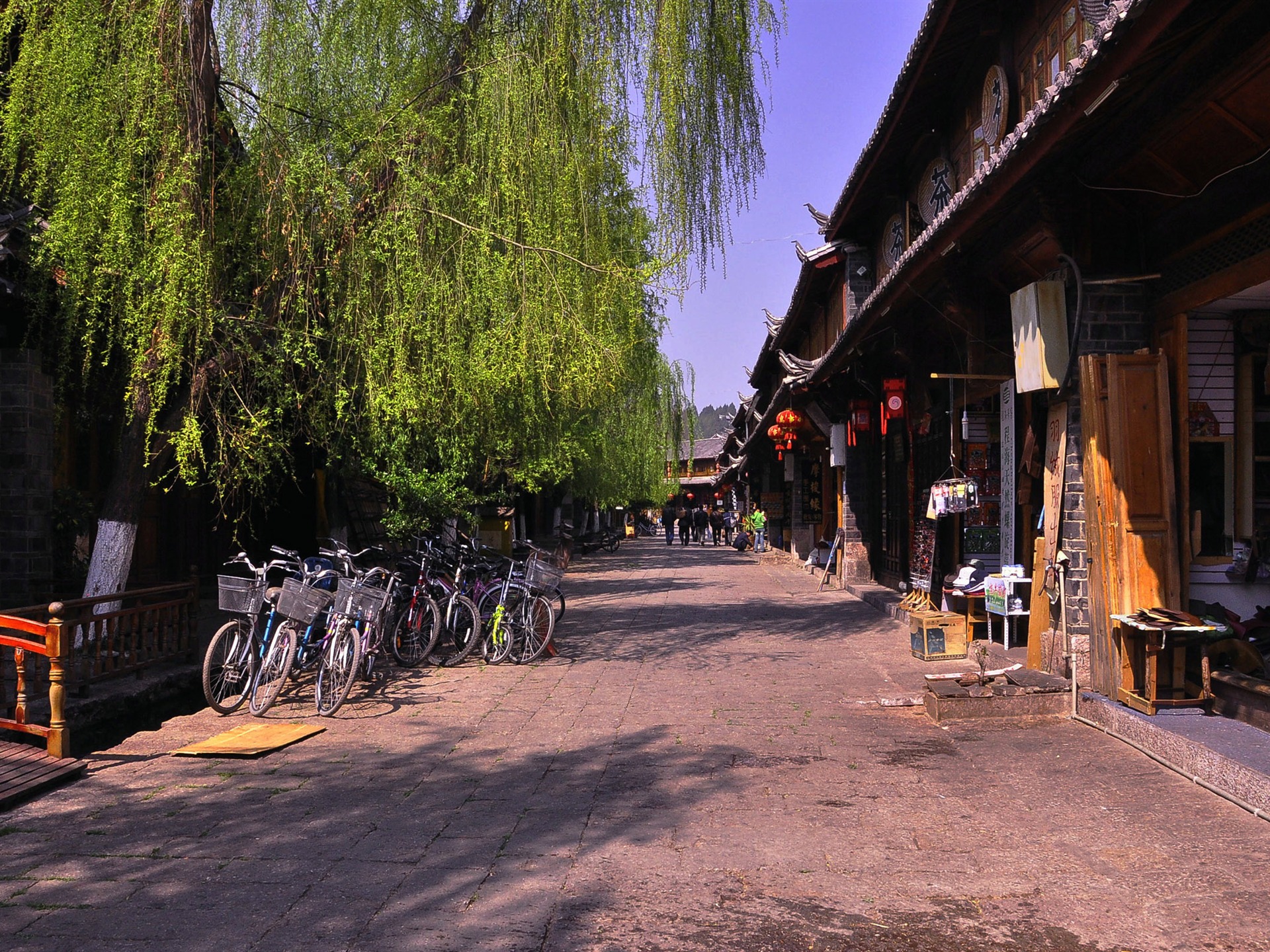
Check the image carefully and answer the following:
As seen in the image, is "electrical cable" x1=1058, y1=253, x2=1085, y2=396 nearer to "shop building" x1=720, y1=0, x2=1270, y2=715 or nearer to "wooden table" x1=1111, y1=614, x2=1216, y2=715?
"shop building" x1=720, y1=0, x2=1270, y2=715

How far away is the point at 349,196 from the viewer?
7.79 m

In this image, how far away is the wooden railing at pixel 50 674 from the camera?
5848 mm

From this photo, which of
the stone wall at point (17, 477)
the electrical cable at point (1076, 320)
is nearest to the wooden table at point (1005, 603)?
the electrical cable at point (1076, 320)

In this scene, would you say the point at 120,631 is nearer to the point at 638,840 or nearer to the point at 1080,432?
the point at 638,840

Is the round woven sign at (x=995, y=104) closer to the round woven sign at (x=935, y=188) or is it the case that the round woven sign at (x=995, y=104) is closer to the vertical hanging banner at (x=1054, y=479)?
the round woven sign at (x=935, y=188)

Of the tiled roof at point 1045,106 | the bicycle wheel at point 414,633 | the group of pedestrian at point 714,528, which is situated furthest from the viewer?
the group of pedestrian at point 714,528

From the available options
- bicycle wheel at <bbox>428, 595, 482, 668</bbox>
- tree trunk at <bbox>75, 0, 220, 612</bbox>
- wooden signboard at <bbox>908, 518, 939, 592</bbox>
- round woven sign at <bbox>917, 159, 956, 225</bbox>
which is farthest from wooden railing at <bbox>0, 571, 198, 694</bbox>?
round woven sign at <bbox>917, 159, 956, 225</bbox>

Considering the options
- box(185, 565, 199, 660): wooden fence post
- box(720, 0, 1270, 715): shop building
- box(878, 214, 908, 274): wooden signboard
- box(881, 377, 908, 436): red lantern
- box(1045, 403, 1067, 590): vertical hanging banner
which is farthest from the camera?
box(878, 214, 908, 274): wooden signboard

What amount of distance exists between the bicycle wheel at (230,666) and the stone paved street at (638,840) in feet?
0.57

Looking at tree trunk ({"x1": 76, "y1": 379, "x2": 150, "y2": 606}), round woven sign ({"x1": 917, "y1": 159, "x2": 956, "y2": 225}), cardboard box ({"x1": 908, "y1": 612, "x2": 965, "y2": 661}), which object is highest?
round woven sign ({"x1": 917, "y1": 159, "x2": 956, "y2": 225})

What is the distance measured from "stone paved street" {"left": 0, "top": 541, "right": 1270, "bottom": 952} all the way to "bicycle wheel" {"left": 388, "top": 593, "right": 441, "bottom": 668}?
65.7 inches

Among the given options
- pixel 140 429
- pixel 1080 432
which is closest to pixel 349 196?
pixel 140 429

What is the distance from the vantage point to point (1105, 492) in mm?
6547

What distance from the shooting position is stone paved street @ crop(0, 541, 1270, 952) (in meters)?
3.56
